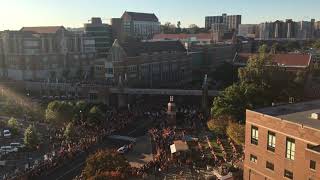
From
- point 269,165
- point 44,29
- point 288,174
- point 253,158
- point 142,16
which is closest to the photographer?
point 288,174

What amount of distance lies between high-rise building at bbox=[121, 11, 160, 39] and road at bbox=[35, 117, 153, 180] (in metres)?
89.6

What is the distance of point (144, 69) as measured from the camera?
92875 mm

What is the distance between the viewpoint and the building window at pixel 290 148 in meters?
27.5

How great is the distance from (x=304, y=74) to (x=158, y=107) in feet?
87.6

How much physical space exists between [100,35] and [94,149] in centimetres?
8191

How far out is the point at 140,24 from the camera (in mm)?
158750

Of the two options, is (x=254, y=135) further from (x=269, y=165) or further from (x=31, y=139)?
(x=31, y=139)

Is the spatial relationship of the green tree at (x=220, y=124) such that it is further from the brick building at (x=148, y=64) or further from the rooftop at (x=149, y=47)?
the rooftop at (x=149, y=47)

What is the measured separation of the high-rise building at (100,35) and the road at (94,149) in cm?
6739

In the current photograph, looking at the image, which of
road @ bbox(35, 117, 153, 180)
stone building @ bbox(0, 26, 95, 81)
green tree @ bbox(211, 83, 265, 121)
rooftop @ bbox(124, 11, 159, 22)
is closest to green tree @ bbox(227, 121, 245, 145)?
green tree @ bbox(211, 83, 265, 121)

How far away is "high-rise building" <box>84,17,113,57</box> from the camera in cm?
12162

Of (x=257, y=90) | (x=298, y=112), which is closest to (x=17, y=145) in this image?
(x=257, y=90)

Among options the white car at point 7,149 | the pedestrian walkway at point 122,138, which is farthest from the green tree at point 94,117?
the white car at point 7,149

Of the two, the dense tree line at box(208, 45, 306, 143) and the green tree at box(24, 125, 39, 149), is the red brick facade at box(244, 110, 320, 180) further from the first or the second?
the green tree at box(24, 125, 39, 149)
